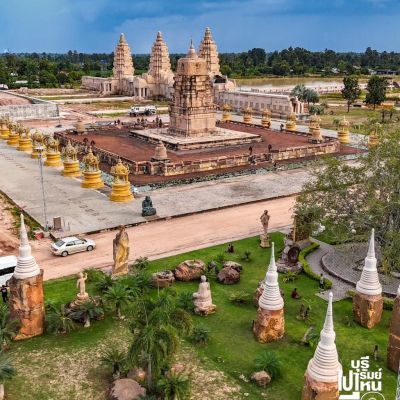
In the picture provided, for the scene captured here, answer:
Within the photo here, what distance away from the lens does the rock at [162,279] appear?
22.5 metres

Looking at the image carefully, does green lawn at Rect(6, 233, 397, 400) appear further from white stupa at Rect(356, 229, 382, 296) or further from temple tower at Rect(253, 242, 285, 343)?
white stupa at Rect(356, 229, 382, 296)

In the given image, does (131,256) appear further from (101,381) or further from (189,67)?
(189,67)

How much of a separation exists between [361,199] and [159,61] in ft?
278

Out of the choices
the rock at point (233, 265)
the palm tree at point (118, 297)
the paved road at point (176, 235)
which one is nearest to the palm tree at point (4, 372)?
the palm tree at point (118, 297)

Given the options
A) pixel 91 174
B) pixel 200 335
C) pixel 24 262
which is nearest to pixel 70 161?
pixel 91 174

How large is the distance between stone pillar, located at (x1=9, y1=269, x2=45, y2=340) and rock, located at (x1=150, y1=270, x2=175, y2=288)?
17.0 ft

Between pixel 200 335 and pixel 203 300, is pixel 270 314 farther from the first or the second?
pixel 203 300

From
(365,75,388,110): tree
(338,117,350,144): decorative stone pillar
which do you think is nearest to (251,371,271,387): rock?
(338,117,350,144): decorative stone pillar

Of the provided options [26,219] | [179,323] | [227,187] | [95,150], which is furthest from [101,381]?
[95,150]

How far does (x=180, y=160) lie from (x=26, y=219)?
58.0ft

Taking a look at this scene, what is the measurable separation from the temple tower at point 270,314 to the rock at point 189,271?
5.32 metres

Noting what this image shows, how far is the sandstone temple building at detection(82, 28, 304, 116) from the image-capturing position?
78.7m

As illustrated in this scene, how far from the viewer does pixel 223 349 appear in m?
18.2

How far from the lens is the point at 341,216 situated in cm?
2448
